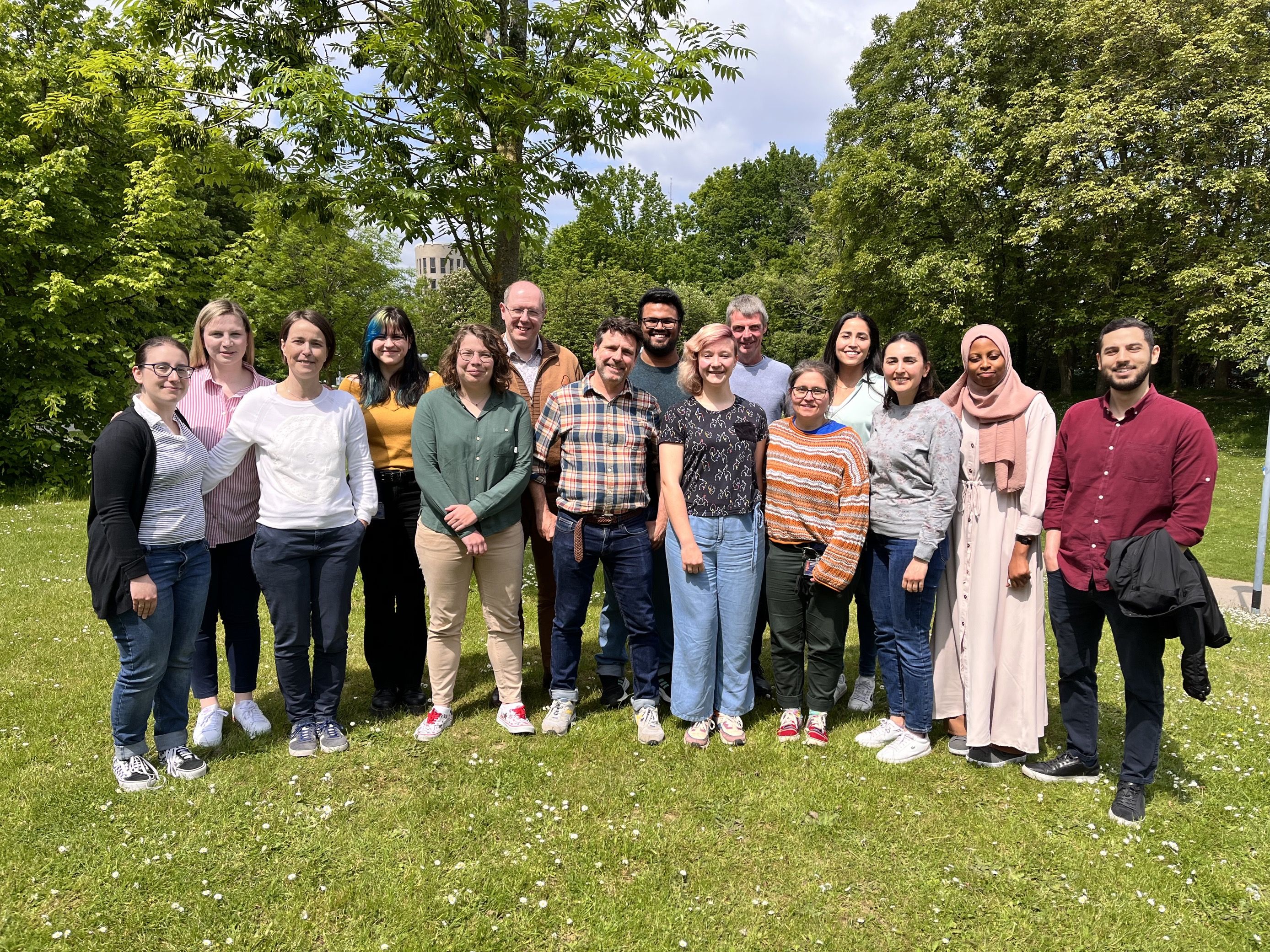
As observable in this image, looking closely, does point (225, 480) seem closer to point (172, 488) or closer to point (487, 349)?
point (172, 488)

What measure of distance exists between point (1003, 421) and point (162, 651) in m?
4.88

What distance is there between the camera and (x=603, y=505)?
→ 14.6 ft

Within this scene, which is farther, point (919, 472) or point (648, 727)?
point (648, 727)

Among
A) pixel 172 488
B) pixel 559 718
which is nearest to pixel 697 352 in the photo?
pixel 559 718

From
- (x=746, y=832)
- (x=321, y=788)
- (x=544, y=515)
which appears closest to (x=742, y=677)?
(x=746, y=832)

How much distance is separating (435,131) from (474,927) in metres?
5.78

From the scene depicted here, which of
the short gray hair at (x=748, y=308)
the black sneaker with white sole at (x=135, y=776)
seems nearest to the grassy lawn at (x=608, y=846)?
the black sneaker with white sole at (x=135, y=776)

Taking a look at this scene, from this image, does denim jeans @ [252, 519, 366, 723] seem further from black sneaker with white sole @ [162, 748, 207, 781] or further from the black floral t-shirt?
the black floral t-shirt

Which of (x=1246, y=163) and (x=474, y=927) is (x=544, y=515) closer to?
(x=474, y=927)

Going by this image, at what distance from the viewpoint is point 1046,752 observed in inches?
183

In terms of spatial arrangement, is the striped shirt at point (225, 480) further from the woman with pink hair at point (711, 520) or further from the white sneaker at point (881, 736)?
the white sneaker at point (881, 736)

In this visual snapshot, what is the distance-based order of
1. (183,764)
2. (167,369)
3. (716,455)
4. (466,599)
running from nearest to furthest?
(167,369) < (183,764) < (716,455) < (466,599)

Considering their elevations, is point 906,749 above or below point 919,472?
below

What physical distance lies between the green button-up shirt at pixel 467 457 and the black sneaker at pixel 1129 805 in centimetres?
380
